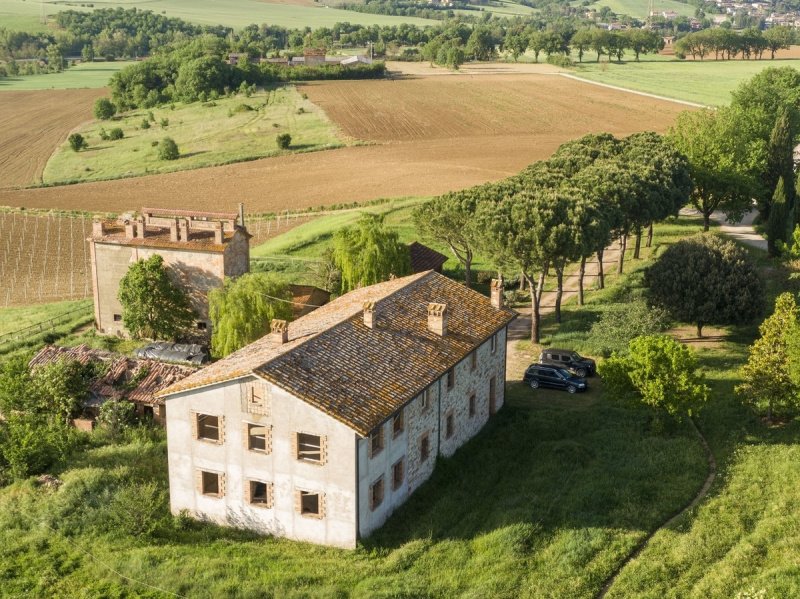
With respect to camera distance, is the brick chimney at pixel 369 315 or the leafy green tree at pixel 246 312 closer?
the brick chimney at pixel 369 315

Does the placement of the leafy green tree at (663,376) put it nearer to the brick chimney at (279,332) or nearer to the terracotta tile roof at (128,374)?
the brick chimney at (279,332)

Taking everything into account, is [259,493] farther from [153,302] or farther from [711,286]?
[711,286]

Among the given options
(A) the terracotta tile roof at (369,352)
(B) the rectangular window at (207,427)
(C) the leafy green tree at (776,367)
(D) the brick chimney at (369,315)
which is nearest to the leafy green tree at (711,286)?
(C) the leafy green tree at (776,367)

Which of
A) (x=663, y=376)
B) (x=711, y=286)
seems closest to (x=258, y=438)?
(x=663, y=376)

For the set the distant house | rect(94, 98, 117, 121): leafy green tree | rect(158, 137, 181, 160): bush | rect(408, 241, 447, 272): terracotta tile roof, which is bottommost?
the distant house

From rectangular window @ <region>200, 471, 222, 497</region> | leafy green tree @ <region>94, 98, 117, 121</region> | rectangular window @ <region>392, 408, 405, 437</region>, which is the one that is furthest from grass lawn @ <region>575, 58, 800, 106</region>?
rectangular window @ <region>200, 471, 222, 497</region>

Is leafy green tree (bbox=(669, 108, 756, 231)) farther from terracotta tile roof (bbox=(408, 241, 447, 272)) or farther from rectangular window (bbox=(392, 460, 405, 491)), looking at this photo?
rectangular window (bbox=(392, 460, 405, 491))
